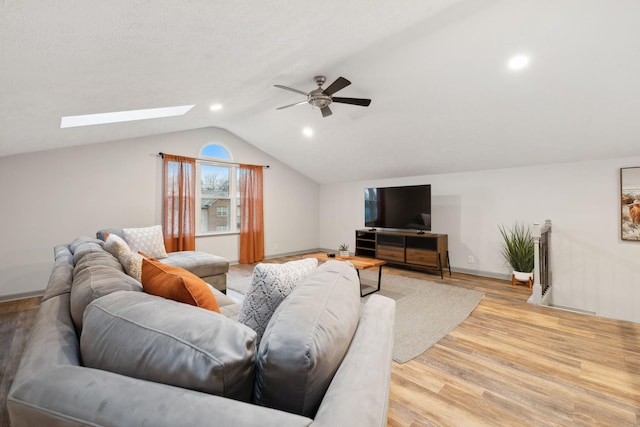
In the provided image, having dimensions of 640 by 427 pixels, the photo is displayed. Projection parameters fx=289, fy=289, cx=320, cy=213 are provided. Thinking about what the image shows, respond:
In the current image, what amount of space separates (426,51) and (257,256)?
4.71m

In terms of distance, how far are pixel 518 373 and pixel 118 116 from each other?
4.40 metres

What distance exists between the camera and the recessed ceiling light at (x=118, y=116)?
2963mm

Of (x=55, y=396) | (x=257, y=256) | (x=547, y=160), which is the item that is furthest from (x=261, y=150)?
(x=55, y=396)

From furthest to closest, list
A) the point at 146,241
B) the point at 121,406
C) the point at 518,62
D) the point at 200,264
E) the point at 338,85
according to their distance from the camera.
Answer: the point at 146,241, the point at 200,264, the point at 338,85, the point at 518,62, the point at 121,406

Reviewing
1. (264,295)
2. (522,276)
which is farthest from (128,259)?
(522,276)

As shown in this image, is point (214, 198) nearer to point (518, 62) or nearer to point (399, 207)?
point (399, 207)

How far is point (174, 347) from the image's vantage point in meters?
0.72

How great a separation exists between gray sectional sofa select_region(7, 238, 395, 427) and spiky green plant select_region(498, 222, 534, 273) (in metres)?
4.04

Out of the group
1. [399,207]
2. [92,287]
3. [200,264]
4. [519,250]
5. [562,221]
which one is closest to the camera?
[92,287]

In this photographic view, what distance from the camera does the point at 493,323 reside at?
9.38 ft

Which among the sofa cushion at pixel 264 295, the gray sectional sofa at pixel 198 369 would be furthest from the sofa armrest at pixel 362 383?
the sofa cushion at pixel 264 295

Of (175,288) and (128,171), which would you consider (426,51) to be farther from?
(128,171)

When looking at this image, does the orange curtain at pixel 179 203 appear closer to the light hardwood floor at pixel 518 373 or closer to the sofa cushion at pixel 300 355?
the light hardwood floor at pixel 518 373

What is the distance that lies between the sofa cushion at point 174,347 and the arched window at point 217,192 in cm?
484
